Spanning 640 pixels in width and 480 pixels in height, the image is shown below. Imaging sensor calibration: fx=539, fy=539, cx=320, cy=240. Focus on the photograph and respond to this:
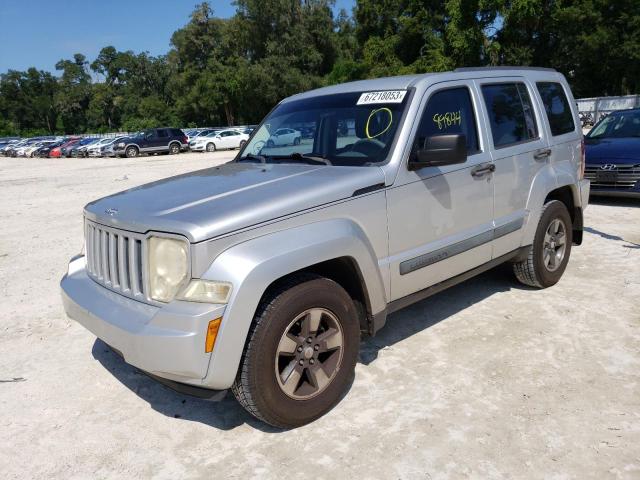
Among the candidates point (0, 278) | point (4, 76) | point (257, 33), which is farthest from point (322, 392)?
point (4, 76)

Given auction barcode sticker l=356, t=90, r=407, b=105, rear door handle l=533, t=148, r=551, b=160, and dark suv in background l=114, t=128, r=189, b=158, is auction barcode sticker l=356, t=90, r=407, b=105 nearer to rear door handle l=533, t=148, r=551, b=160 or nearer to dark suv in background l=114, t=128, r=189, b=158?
rear door handle l=533, t=148, r=551, b=160

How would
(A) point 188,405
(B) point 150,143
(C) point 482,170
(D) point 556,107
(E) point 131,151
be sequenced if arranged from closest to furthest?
1. (A) point 188,405
2. (C) point 482,170
3. (D) point 556,107
4. (E) point 131,151
5. (B) point 150,143

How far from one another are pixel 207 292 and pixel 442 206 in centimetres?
187

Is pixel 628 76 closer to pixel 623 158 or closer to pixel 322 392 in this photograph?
pixel 623 158

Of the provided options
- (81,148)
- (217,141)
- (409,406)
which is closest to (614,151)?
(409,406)

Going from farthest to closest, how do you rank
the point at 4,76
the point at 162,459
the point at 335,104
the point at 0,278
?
the point at 4,76, the point at 0,278, the point at 335,104, the point at 162,459

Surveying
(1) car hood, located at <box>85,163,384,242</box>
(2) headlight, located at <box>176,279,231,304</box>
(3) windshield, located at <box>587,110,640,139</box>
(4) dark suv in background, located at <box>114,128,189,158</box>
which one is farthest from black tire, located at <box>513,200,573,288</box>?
(4) dark suv in background, located at <box>114,128,189,158</box>

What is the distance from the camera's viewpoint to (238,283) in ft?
8.61

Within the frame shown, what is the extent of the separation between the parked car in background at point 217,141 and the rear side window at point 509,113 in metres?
30.9

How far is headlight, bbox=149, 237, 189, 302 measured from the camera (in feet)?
8.95

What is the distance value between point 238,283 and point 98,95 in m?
99.2

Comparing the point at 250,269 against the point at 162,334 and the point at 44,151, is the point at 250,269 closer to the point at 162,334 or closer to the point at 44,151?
the point at 162,334

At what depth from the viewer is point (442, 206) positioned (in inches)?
149

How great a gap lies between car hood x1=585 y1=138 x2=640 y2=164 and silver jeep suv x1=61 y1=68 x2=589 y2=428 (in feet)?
14.4
